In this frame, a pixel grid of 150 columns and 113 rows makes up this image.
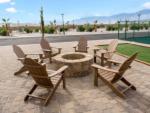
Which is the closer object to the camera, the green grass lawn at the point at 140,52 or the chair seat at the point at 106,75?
the chair seat at the point at 106,75

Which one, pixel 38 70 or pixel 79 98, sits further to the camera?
pixel 79 98

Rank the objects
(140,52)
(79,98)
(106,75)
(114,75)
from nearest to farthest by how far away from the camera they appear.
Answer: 1. (79,98)
2. (114,75)
3. (106,75)
4. (140,52)

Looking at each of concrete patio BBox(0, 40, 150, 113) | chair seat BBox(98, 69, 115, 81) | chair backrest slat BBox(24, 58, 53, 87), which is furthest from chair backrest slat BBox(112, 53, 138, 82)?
chair backrest slat BBox(24, 58, 53, 87)

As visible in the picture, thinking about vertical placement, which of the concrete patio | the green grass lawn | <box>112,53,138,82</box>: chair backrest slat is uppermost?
<box>112,53,138,82</box>: chair backrest slat

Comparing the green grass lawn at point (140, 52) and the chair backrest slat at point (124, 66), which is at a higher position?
the chair backrest slat at point (124, 66)

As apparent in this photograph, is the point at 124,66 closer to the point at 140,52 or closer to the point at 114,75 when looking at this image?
the point at 114,75

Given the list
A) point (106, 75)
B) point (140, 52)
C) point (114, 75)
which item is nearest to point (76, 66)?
point (106, 75)

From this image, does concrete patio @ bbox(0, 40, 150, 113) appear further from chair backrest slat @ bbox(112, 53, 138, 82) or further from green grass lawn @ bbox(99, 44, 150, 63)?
green grass lawn @ bbox(99, 44, 150, 63)

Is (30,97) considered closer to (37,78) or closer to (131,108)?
(37,78)

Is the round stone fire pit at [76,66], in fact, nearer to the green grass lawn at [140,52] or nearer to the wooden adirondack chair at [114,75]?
the wooden adirondack chair at [114,75]

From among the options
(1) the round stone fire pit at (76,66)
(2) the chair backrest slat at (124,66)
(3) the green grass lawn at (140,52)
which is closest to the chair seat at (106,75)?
(2) the chair backrest slat at (124,66)

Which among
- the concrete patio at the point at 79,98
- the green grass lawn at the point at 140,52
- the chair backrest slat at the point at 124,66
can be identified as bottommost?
the concrete patio at the point at 79,98

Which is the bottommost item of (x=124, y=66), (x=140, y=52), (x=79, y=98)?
(x=79, y=98)

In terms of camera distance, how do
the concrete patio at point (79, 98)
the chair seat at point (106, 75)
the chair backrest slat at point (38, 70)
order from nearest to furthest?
the concrete patio at point (79, 98) → the chair backrest slat at point (38, 70) → the chair seat at point (106, 75)
